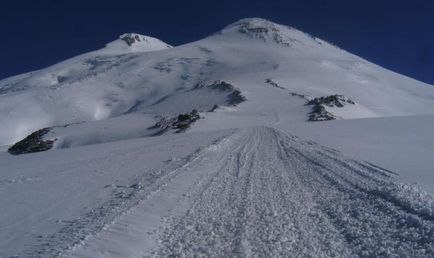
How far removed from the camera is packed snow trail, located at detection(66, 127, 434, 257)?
686 cm

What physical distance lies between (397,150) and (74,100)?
98195 millimetres

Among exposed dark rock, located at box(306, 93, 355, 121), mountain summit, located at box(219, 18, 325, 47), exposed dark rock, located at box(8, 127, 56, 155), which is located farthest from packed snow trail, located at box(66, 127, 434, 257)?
mountain summit, located at box(219, 18, 325, 47)

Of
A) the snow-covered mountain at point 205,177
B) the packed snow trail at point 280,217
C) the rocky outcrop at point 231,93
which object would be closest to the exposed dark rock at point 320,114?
the snow-covered mountain at point 205,177

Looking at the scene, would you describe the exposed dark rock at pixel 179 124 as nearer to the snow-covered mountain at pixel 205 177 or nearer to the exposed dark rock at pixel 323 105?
the snow-covered mountain at pixel 205 177

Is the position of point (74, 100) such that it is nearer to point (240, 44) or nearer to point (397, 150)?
point (240, 44)

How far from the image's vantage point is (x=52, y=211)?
32.7 feet

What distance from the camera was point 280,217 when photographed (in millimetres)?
8336

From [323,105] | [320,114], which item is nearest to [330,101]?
[323,105]

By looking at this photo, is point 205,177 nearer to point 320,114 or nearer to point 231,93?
point 320,114

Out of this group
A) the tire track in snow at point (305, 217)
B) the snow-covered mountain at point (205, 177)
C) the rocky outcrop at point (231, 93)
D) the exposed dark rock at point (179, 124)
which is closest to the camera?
the tire track in snow at point (305, 217)

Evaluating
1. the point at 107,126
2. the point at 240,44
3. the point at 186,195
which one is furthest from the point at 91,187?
the point at 240,44

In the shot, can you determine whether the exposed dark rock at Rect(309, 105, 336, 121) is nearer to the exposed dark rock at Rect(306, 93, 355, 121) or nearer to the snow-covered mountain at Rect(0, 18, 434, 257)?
the exposed dark rock at Rect(306, 93, 355, 121)

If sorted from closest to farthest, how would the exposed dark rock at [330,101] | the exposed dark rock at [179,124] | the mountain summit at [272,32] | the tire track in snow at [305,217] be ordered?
the tire track in snow at [305,217], the exposed dark rock at [179,124], the exposed dark rock at [330,101], the mountain summit at [272,32]

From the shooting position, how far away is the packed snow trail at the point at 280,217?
22.5ft
